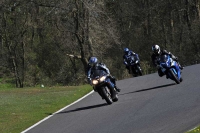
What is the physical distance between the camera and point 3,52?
182 feet

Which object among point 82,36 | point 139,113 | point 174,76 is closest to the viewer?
point 139,113

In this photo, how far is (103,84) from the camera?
16594mm

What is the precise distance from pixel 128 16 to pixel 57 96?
3342 centimetres

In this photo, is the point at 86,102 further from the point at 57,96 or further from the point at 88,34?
the point at 88,34

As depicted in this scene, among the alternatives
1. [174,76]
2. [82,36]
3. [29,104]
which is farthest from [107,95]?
[82,36]

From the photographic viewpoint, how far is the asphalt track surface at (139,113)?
11.7 m

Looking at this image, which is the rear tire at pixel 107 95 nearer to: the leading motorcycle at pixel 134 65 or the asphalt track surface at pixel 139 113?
the asphalt track surface at pixel 139 113

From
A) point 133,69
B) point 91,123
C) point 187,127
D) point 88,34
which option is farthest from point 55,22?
point 187,127

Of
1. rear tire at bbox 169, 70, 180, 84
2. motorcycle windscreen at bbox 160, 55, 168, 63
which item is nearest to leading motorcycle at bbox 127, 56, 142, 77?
motorcycle windscreen at bbox 160, 55, 168, 63

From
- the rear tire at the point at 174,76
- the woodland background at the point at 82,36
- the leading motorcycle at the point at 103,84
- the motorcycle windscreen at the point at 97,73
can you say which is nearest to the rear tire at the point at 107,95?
the leading motorcycle at the point at 103,84

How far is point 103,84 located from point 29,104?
5143 mm

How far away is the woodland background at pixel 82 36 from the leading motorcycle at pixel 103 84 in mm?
21118

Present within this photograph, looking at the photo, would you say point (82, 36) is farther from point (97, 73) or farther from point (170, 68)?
point (97, 73)

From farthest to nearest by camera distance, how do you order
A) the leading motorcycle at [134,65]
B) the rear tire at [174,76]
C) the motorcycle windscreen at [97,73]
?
the leading motorcycle at [134,65] < the rear tire at [174,76] < the motorcycle windscreen at [97,73]
